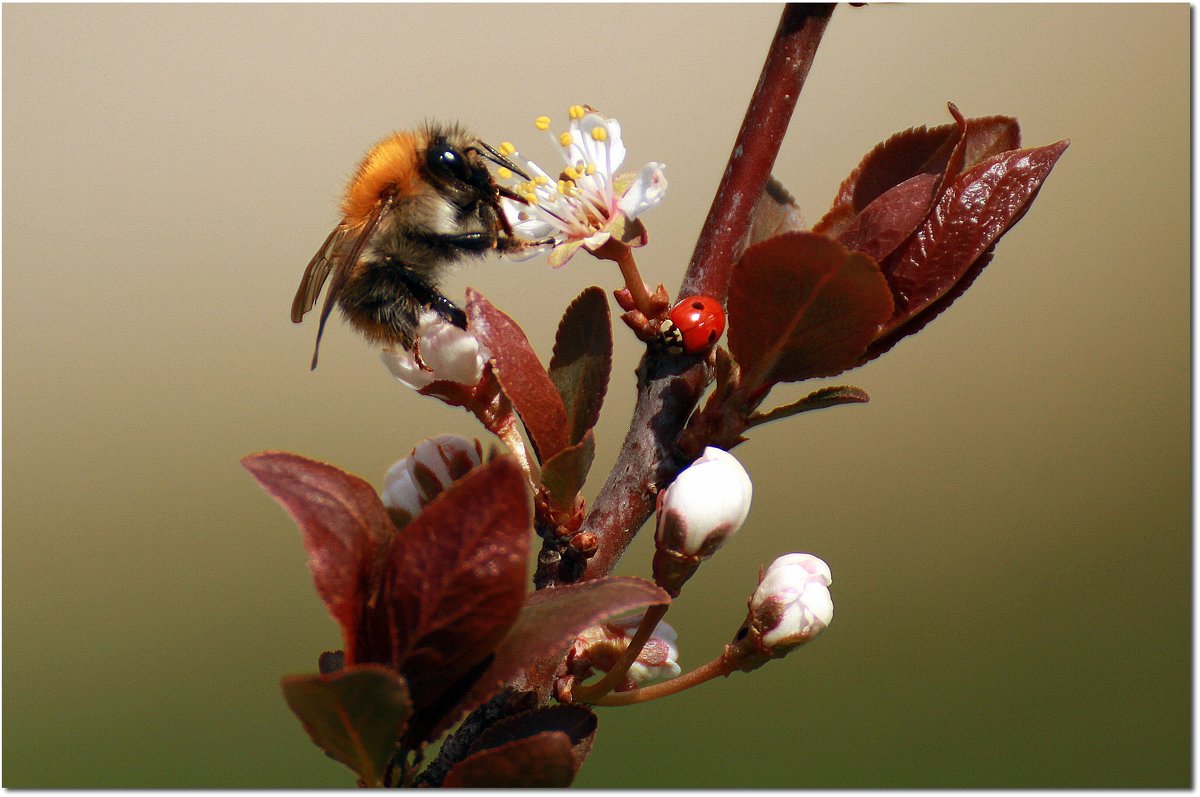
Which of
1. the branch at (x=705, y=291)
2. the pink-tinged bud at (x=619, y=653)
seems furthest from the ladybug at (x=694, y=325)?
the pink-tinged bud at (x=619, y=653)

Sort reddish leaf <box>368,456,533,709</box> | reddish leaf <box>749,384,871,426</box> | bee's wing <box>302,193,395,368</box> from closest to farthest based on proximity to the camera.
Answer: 1. reddish leaf <box>368,456,533,709</box>
2. reddish leaf <box>749,384,871,426</box>
3. bee's wing <box>302,193,395,368</box>

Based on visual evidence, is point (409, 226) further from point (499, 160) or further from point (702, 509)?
point (702, 509)

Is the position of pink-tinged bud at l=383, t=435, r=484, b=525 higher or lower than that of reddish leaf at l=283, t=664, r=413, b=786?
higher

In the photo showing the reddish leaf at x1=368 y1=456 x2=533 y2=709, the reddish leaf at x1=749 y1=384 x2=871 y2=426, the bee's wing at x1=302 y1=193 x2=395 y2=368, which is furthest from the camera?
the bee's wing at x1=302 y1=193 x2=395 y2=368

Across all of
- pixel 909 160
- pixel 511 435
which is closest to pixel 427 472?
pixel 511 435

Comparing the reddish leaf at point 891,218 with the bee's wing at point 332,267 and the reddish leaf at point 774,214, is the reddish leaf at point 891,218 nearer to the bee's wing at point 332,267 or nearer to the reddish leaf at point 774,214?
the reddish leaf at point 774,214

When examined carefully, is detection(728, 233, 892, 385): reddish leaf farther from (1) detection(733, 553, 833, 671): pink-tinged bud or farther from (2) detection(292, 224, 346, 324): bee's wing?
(2) detection(292, 224, 346, 324): bee's wing

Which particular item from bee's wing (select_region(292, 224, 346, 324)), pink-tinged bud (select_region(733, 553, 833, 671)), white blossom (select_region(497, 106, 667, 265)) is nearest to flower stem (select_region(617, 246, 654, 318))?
white blossom (select_region(497, 106, 667, 265))

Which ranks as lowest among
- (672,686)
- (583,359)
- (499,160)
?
(672,686)
